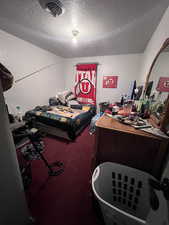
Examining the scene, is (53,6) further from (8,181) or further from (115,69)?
(115,69)

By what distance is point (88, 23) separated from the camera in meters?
1.53

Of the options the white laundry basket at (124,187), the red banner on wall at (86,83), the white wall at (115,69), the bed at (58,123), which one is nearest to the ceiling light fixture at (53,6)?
the bed at (58,123)

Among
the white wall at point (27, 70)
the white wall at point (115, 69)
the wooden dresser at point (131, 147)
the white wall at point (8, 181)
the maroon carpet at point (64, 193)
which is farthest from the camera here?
the white wall at point (115, 69)

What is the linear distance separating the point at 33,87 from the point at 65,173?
2542 mm

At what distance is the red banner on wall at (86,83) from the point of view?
3.40 meters

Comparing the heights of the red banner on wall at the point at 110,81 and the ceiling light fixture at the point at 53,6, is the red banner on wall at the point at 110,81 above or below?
below

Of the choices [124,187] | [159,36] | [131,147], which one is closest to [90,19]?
[159,36]

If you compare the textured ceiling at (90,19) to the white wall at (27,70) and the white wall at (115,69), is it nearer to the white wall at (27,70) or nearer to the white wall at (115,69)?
the white wall at (27,70)

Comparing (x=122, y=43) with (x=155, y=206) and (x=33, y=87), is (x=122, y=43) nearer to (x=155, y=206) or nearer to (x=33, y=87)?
(x=33, y=87)

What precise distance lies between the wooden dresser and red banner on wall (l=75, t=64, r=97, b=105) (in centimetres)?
278

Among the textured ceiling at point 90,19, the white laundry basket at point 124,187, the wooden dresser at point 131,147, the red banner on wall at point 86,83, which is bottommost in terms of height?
the white laundry basket at point 124,187

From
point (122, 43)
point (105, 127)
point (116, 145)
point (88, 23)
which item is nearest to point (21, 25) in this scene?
point (88, 23)

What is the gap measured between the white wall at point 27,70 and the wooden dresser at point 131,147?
2499 millimetres

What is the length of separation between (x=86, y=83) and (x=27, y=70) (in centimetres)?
204
